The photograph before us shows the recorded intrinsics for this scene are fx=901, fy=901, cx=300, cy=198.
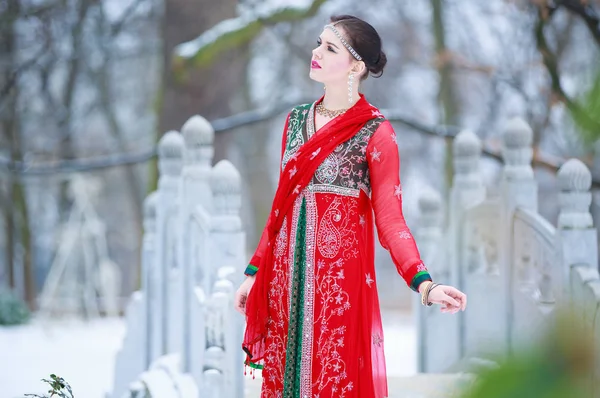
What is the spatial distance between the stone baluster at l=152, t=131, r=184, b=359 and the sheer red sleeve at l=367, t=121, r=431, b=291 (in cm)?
295

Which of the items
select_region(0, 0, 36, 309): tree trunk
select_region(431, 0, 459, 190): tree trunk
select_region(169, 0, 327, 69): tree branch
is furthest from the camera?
select_region(0, 0, 36, 309): tree trunk

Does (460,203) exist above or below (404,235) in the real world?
above

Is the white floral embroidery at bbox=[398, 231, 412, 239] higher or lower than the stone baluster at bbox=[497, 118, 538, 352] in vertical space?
lower

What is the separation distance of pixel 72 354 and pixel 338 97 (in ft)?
22.0

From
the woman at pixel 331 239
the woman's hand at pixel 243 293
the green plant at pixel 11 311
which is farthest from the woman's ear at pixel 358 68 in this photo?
the green plant at pixel 11 311

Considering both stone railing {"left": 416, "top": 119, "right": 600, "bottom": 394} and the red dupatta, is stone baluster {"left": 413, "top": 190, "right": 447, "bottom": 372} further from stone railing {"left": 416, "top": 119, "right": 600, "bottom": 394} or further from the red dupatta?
the red dupatta

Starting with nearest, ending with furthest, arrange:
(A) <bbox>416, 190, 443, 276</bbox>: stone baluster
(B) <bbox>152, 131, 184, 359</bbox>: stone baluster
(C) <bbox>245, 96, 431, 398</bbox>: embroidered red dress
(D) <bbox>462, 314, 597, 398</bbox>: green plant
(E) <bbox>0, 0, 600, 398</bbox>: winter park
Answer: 1. (D) <bbox>462, 314, 597, 398</bbox>: green plant
2. (E) <bbox>0, 0, 600, 398</bbox>: winter park
3. (C) <bbox>245, 96, 431, 398</bbox>: embroidered red dress
4. (B) <bbox>152, 131, 184, 359</bbox>: stone baluster
5. (A) <bbox>416, 190, 443, 276</bbox>: stone baluster

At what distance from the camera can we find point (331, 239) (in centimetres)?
268

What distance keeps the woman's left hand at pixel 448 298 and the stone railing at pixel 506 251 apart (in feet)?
2.83

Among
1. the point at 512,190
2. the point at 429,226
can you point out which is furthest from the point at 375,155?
the point at 429,226

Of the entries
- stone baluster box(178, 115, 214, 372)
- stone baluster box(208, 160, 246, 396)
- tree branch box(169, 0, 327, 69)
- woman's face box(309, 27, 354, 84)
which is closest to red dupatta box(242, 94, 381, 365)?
woman's face box(309, 27, 354, 84)

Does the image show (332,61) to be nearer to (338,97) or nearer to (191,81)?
(338,97)

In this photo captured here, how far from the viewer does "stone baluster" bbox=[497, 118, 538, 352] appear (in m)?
4.79

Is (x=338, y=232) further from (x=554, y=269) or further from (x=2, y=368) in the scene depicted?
(x=2, y=368)
